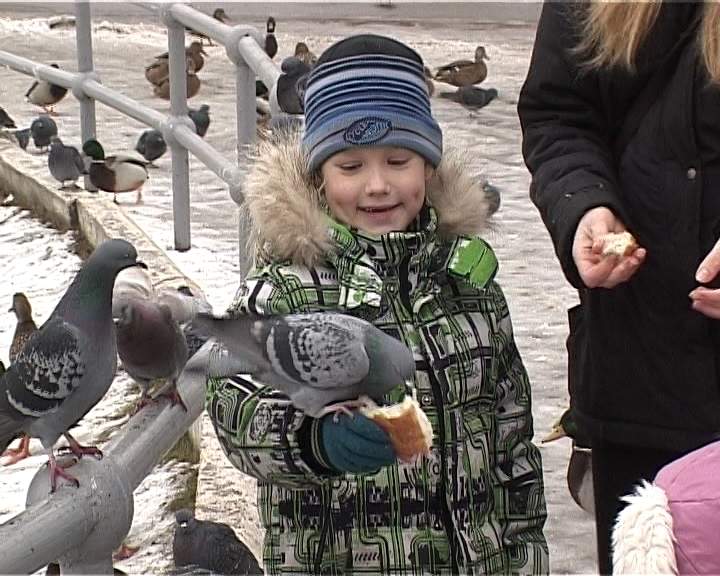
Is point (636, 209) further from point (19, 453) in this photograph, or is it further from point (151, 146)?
point (151, 146)

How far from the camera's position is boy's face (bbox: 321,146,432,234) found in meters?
2.01

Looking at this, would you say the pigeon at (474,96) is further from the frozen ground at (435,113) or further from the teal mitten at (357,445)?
the teal mitten at (357,445)

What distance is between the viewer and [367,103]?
6.63ft

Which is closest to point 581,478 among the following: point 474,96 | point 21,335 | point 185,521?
point 185,521

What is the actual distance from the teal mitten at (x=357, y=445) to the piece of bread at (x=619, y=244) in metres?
0.41

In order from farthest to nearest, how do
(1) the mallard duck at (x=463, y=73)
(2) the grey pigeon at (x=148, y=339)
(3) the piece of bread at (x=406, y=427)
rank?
1. (1) the mallard duck at (x=463, y=73)
2. (2) the grey pigeon at (x=148, y=339)
3. (3) the piece of bread at (x=406, y=427)

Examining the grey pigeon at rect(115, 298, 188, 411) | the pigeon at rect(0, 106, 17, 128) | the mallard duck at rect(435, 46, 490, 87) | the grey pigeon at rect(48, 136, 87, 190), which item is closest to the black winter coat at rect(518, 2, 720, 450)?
the grey pigeon at rect(115, 298, 188, 411)

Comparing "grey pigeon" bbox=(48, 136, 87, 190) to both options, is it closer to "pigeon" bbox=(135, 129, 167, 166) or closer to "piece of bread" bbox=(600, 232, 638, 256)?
"pigeon" bbox=(135, 129, 167, 166)

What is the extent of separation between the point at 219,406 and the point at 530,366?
310 centimetres

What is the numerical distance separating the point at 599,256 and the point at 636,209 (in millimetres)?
151

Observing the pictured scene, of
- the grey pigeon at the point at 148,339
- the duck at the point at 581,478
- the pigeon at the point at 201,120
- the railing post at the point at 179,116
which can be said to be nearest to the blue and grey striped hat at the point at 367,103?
the grey pigeon at the point at 148,339

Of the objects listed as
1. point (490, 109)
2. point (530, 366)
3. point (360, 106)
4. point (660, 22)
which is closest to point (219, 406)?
point (360, 106)

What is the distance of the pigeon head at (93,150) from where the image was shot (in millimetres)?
A: 7117

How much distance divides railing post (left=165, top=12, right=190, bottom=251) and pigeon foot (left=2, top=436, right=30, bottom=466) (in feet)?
5.86
